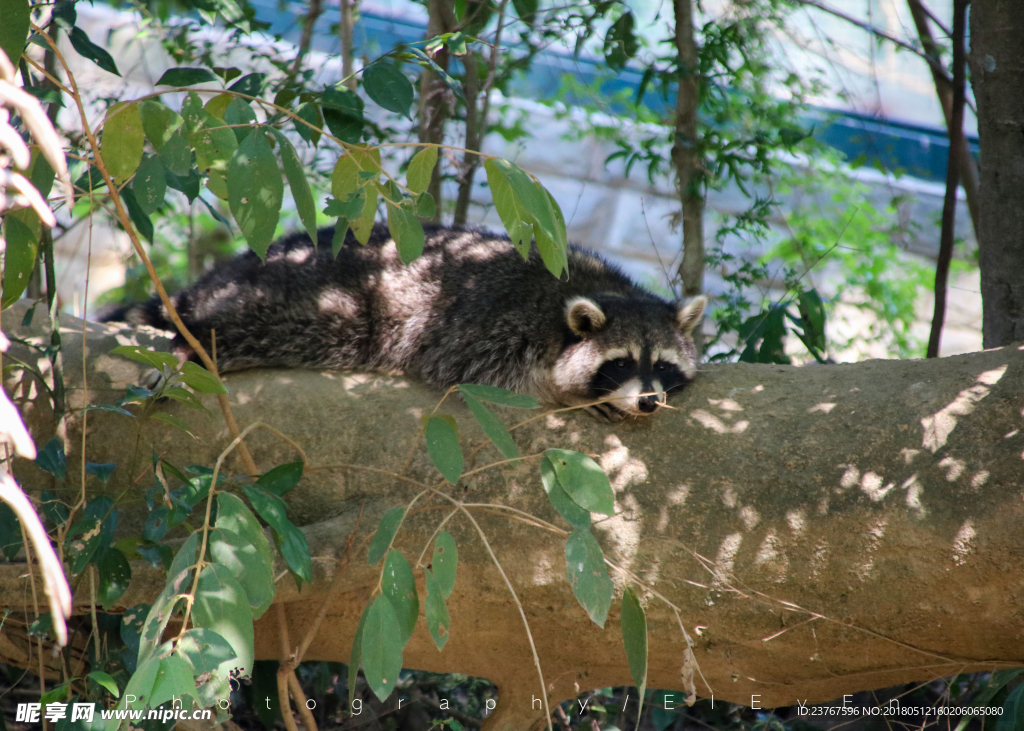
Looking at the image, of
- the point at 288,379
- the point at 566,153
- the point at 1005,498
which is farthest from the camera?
the point at 566,153

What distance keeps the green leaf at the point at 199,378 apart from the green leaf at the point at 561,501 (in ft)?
2.87

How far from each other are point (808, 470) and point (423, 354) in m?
1.66

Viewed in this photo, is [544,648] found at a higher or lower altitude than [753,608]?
lower

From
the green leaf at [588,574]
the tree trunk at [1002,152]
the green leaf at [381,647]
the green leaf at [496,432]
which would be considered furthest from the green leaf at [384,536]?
the tree trunk at [1002,152]

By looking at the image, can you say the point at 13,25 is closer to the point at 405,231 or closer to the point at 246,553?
the point at 405,231

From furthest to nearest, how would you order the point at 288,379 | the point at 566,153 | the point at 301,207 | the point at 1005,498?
the point at 566,153, the point at 288,379, the point at 1005,498, the point at 301,207

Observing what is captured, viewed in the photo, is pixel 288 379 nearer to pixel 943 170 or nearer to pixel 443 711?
pixel 443 711

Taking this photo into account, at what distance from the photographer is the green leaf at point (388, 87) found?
2779 millimetres

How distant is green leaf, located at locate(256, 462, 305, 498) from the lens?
2.42 meters

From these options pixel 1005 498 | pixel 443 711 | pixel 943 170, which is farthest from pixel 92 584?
pixel 943 170

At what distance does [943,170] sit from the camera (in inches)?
373

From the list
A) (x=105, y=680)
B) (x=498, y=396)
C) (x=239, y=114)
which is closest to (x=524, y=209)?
(x=498, y=396)

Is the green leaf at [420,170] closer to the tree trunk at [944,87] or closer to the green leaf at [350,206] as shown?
the green leaf at [350,206]

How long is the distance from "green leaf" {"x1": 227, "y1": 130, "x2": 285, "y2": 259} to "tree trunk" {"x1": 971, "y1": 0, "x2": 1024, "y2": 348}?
2965mm
